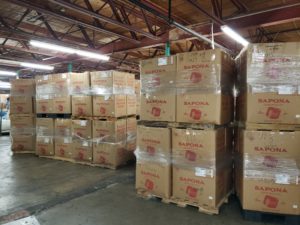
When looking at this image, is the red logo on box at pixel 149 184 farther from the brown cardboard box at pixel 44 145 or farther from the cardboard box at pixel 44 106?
the cardboard box at pixel 44 106

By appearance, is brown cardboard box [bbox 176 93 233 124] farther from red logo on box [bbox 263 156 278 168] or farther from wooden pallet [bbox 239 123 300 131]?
red logo on box [bbox 263 156 278 168]

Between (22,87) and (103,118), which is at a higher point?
(22,87)

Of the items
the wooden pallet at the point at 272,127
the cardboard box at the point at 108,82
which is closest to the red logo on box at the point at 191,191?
the wooden pallet at the point at 272,127

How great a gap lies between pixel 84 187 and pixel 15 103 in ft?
14.3

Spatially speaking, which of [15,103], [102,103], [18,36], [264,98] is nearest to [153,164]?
[264,98]

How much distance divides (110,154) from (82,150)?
83 cm

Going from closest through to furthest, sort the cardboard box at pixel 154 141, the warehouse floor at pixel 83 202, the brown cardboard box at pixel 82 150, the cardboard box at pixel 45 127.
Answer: the warehouse floor at pixel 83 202
the cardboard box at pixel 154 141
the brown cardboard box at pixel 82 150
the cardboard box at pixel 45 127

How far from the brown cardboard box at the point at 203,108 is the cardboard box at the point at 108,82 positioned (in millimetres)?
2399

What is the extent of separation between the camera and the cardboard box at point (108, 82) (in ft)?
18.5

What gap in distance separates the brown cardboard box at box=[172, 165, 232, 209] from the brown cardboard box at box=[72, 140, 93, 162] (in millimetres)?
2887

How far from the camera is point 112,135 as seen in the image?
5652mm

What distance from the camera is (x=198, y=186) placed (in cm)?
341

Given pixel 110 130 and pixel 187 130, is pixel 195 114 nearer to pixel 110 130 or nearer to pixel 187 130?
pixel 187 130

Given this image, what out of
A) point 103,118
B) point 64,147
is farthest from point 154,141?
point 64,147
